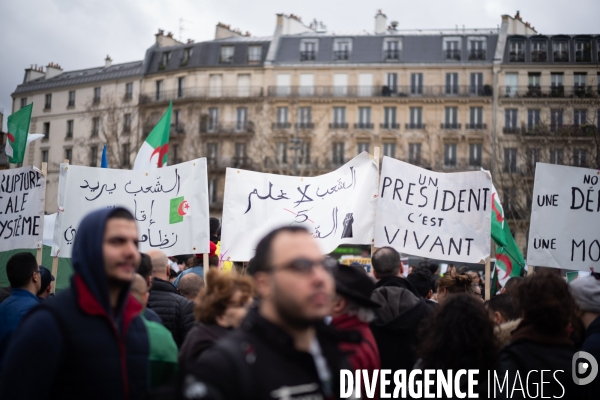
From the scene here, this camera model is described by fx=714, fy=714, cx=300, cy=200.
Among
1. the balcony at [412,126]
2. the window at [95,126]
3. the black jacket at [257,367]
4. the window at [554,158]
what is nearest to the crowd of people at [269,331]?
the black jacket at [257,367]

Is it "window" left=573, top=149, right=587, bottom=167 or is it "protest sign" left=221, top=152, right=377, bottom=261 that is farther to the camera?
"window" left=573, top=149, right=587, bottom=167

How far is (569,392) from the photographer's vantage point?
4.06 metres

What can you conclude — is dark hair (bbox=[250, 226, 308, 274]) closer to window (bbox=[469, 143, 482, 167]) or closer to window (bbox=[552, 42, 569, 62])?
window (bbox=[469, 143, 482, 167])

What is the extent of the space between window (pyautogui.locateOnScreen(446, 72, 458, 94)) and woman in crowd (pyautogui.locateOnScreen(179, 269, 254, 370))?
51.0m

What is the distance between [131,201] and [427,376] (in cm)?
542

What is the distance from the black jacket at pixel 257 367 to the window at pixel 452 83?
52626 mm

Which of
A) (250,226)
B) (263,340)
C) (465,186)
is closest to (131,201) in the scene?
(250,226)

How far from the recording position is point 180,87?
189 ft

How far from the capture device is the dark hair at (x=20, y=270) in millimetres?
5543

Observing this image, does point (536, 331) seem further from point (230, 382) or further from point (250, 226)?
point (250, 226)

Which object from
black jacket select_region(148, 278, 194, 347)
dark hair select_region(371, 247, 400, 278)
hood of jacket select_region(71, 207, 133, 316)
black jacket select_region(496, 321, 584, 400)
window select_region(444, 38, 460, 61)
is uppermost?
window select_region(444, 38, 460, 61)

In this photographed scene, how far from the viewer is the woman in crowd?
13.8ft

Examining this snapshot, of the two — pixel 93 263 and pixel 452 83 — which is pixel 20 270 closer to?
pixel 93 263

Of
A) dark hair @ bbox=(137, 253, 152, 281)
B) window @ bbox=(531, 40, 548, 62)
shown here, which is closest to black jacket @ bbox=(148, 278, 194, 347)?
dark hair @ bbox=(137, 253, 152, 281)
